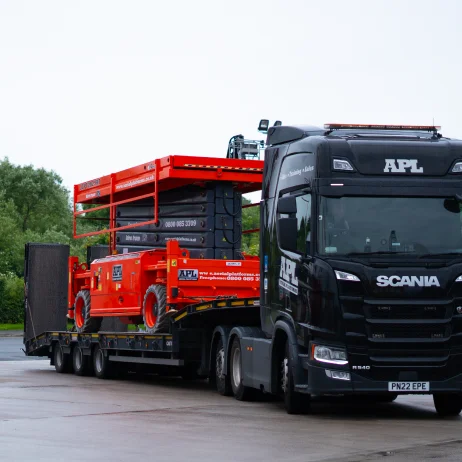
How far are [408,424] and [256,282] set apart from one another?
6.58 metres

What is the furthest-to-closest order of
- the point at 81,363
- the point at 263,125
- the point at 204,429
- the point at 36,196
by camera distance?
1. the point at 36,196
2. the point at 81,363
3. the point at 263,125
4. the point at 204,429

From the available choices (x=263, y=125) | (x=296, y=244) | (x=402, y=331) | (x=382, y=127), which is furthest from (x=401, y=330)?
(x=263, y=125)

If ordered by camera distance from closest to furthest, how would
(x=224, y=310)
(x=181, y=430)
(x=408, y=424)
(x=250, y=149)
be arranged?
(x=181, y=430) < (x=408, y=424) < (x=224, y=310) < (x=250, y=149)

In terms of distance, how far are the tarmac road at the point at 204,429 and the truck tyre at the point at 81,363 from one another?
4706 millimetres

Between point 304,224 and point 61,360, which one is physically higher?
point 304,224

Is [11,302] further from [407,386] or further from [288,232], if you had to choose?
[407,386]

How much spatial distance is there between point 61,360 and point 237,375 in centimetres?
888

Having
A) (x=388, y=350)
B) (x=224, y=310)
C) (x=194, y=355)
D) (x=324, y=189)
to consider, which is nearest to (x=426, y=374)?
(x=388, y=350)

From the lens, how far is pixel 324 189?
43.4 feet

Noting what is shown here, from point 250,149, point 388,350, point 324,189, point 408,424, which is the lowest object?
point 408,424

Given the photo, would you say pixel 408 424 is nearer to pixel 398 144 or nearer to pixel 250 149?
pixel 398 144

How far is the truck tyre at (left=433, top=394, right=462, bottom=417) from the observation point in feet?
46.3

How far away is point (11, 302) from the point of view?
58062 millimetres

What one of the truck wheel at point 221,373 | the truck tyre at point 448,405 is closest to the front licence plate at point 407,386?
the truck tyre at point 448,405
